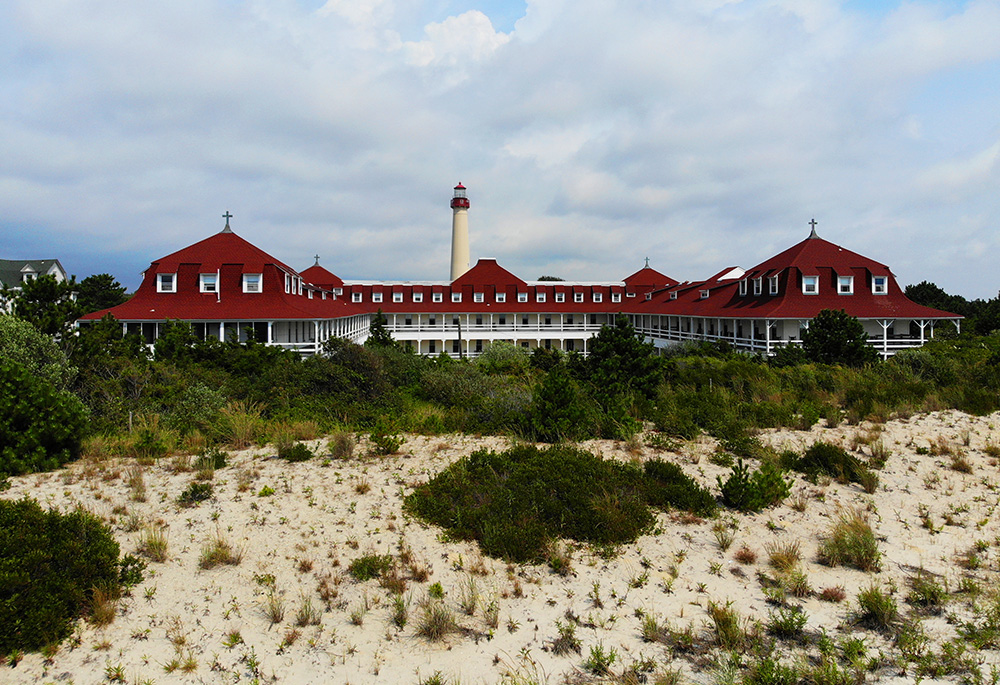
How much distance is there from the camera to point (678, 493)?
8227mm

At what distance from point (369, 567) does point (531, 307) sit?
4460 cm

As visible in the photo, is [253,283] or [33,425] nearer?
[33,425]

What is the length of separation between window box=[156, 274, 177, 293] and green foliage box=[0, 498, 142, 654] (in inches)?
1093

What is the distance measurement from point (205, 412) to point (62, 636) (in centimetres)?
862

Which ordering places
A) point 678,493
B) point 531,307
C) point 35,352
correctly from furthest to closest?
point 531,307 < point 35,352 < point 678,493

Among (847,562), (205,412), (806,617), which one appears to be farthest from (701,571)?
(205,412)

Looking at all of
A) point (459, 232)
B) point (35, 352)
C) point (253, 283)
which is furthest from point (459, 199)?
point (35, 352)

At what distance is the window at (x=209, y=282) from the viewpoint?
101 feet

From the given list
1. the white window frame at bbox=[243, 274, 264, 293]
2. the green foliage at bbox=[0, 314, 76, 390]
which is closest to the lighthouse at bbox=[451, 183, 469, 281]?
the white window frame at bbox=[243, 274, 264, 293]

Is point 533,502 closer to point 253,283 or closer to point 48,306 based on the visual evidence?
point 48,306

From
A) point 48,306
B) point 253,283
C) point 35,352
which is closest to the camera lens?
point 35,352

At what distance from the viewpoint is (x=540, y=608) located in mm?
5902

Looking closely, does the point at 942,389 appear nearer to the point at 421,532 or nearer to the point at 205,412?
the point at 421,532

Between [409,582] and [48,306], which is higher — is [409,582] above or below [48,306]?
below
